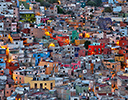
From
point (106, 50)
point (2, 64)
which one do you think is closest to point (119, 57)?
point (106, 50)

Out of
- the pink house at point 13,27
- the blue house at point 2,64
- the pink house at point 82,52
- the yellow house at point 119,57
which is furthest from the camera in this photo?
the pink house at point 13,27

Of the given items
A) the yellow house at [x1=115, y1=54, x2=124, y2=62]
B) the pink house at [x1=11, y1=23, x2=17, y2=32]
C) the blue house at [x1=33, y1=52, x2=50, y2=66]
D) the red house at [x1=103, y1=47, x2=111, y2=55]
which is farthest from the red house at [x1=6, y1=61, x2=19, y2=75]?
the red house at [x1=103, y1=47, x2=111, y2=55]

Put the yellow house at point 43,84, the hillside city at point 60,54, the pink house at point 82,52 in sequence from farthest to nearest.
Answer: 1. the pink house at point 82,52
2. the yellow house at point 43,84
3. the hillside city at point 60,54

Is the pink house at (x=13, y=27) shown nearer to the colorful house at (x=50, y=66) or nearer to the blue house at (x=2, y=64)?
the blue house at (x=2, y=64)

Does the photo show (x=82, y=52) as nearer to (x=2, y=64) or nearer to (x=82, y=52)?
(x=82, y=52)

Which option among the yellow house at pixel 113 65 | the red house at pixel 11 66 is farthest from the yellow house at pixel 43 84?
the yellow house at pixel 113 65

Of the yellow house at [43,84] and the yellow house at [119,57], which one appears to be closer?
the yellow house at [43,84]

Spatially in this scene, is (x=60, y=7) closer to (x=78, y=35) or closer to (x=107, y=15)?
(x=107, y=15)

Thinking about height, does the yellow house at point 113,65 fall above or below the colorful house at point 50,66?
below

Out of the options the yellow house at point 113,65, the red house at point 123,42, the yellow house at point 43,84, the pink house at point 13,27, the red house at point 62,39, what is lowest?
the yellow house at point 113,65

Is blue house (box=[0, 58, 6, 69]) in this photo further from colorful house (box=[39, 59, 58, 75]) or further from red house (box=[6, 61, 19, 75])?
colorful house (box=[39, 59, 58, 75])
